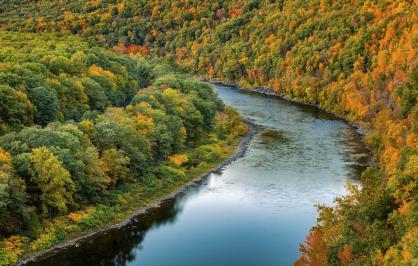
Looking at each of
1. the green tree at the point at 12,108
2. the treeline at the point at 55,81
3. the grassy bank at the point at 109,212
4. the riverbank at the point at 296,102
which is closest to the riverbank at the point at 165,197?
the grassy bank at the point at 109,212

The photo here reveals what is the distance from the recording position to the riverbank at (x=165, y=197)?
53.8 metres

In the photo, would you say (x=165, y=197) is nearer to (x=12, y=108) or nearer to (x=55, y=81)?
(x=12, y=108)

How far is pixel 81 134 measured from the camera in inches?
2552

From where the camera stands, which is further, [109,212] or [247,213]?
[247,213]

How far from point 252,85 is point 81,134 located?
336 ft

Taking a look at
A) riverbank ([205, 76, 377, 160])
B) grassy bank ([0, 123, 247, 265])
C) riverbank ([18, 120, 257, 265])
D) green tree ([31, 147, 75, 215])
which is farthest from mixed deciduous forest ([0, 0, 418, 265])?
riverbank ([18, 120, 257, 265])

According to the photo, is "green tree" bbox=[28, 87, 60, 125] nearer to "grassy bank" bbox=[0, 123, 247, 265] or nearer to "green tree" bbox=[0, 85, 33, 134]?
"green tree" bbox=[0, 85, 33, 134]

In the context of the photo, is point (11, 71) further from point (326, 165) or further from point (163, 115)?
point (326, 165)

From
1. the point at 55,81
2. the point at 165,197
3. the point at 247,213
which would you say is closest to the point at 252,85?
the point at 55,81

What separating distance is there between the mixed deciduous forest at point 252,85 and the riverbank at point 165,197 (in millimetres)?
3396

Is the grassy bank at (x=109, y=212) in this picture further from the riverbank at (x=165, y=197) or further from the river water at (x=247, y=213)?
the river water at (x=247, y=213)

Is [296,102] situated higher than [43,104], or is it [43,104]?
[43,104]

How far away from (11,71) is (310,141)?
44591 millimetres

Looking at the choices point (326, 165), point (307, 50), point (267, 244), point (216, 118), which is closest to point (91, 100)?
point (216, 118)
